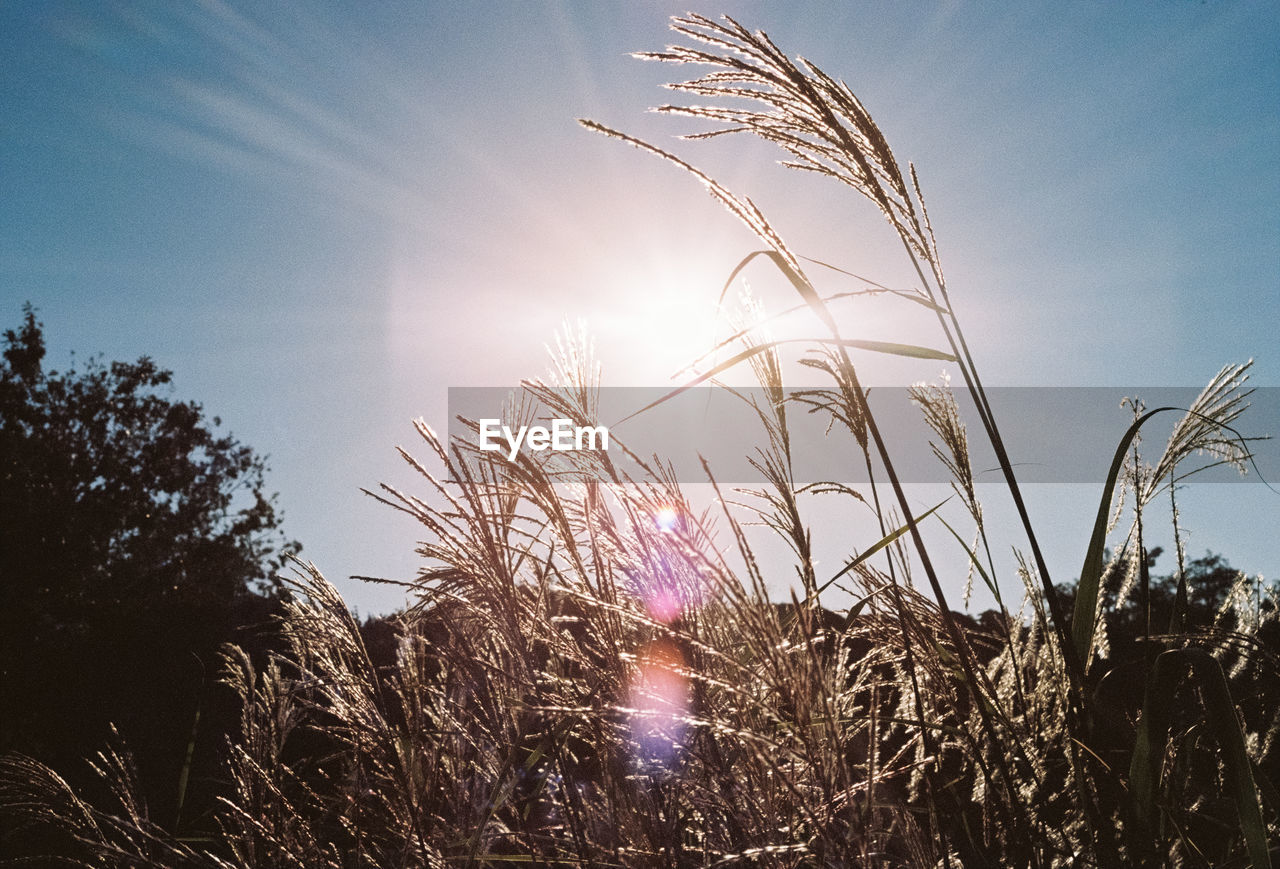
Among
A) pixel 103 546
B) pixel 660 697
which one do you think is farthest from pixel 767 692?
pixel 103 546

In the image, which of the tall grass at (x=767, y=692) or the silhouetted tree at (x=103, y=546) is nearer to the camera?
the tall grass at (x=767, y=692)

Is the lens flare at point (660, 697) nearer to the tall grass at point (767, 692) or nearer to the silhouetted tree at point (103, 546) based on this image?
the tall grass at point (767, 692)

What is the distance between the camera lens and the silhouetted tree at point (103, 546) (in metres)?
7.71

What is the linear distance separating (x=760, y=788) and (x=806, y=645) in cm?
30

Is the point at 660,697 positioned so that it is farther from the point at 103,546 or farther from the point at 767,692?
the point at 103,546

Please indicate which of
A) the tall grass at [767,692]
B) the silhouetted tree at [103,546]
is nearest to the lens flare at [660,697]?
the tall grass at [767,692]

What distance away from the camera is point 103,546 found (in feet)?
56.0

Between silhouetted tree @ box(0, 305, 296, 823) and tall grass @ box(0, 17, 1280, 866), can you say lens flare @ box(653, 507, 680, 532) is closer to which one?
tall grass @ box(0, 17, 1280, 866)

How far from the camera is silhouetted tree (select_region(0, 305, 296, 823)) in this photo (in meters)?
7.71

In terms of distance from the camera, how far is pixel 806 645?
69cm

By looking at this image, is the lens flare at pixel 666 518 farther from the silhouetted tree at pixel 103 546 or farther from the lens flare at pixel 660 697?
the silhouetted tree at pixel 103 546

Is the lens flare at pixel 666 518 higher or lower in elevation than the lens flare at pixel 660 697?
higher

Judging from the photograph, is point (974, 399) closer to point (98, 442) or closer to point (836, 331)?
point (836, 331)

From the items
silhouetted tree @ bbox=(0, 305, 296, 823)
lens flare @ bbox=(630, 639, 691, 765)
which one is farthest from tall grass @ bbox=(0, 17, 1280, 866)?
silhouetted tree @ bbox=(0, 305, 296, 823)
